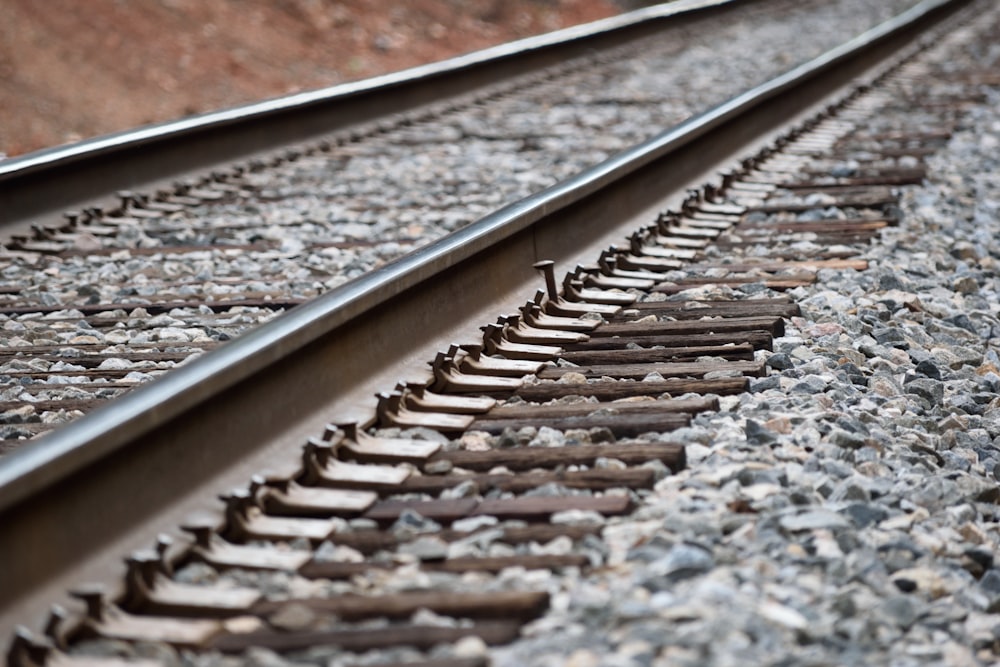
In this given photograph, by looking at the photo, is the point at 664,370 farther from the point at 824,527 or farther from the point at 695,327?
the point at 824,527

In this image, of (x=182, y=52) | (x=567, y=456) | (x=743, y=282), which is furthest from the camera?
(x=182, y=52)

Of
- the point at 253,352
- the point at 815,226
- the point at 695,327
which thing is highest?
the point at 253,352

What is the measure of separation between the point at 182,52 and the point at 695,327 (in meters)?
9.67

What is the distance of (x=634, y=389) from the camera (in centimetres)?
308

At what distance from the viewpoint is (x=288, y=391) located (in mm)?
2803

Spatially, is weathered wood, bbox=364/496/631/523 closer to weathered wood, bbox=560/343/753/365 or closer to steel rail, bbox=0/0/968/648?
steel rail, bbox=0/0/968/648

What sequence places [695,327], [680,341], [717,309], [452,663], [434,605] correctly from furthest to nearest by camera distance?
[717,309] → [695,327] → [680,341] → [434,605] → [452,663]

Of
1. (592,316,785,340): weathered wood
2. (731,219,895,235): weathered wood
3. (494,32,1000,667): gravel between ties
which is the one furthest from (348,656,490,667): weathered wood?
(731,219,895,235): weathered wood

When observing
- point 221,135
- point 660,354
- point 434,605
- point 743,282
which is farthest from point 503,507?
point 221,135

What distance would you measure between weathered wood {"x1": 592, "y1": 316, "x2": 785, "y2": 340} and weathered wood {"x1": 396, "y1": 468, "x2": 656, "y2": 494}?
1.09 meters

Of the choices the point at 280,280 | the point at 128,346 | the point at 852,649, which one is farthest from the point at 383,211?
the point at 852,649

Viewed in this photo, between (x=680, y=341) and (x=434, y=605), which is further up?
(x=680, y=341)

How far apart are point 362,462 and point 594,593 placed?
0.72 meters

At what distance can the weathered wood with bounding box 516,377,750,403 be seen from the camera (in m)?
3.07
